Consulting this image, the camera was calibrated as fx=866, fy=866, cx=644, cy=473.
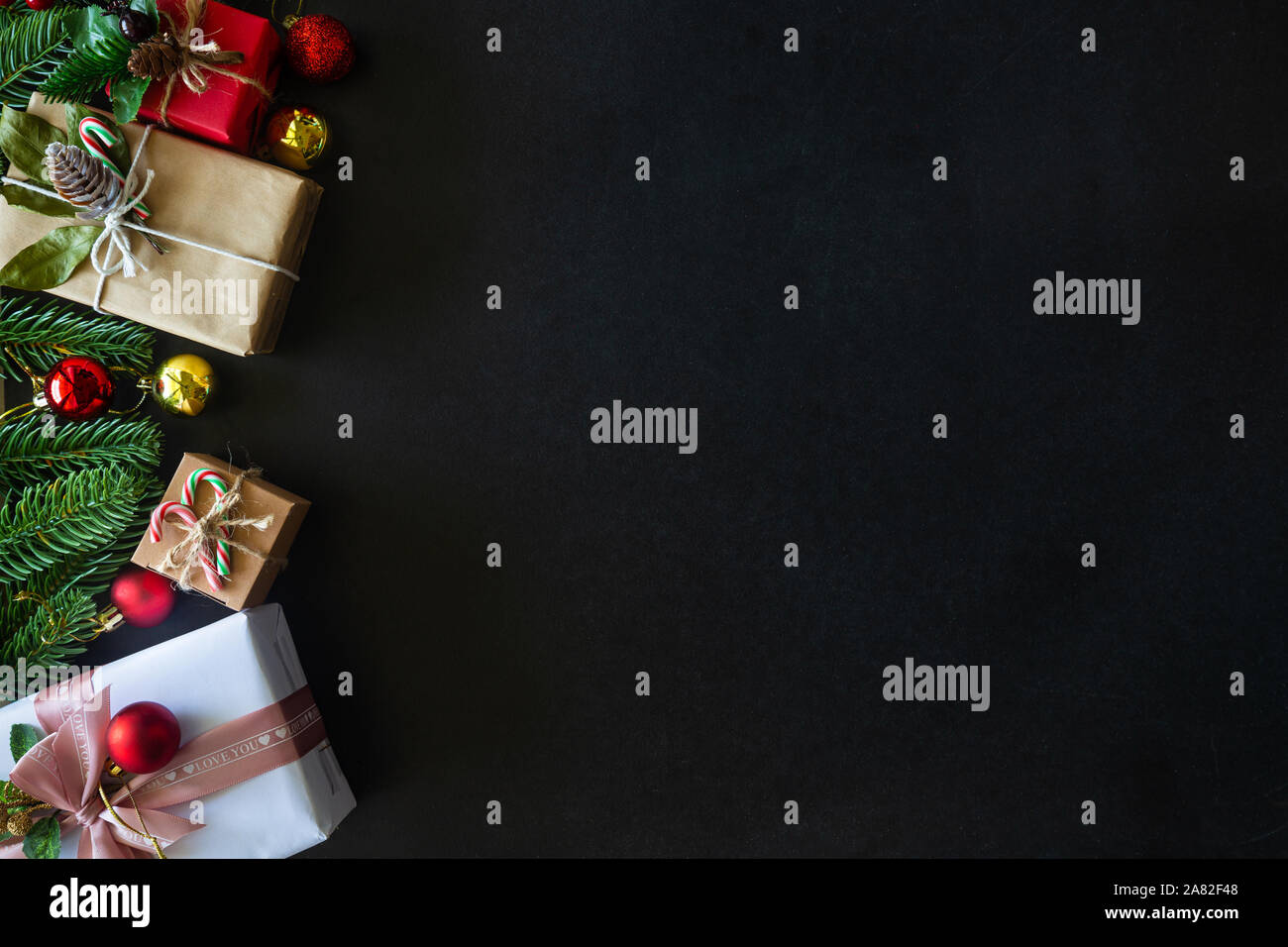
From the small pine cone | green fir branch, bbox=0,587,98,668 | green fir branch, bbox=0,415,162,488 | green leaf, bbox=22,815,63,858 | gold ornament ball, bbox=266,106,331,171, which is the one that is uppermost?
gold ornament ball, bbox=266,106,331,171

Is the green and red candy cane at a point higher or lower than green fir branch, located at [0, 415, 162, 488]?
lower

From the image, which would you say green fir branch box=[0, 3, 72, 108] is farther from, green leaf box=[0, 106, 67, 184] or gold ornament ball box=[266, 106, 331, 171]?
gold ornament ball box=[266, 106, 331, 171]

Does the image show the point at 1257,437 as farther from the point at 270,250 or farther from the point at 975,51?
the point at 270,250

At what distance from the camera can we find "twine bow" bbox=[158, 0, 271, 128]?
67.4 inches

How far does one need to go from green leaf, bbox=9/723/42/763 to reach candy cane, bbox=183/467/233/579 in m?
0.44

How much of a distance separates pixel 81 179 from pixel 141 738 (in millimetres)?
1056

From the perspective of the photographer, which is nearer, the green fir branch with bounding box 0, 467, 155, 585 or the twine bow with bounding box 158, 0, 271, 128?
the green fir branch with bounding box 0, 467, 155, 585

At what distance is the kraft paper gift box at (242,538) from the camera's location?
5.81 ft

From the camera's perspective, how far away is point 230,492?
177cm

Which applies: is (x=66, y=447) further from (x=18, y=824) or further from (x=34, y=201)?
(x=18, y=824)

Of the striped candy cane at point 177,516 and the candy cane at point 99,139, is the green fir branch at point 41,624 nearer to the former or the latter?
the striped candy cane at point 177,516

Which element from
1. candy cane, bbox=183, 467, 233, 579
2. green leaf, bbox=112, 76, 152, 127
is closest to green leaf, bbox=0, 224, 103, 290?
green leaf, bbox=112, 76, 152, 127

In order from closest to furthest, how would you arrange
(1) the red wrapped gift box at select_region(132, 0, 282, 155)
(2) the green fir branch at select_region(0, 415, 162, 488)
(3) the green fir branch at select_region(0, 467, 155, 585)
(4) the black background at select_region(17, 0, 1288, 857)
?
1. (3) the green fir branch at select_region(0, 467, 155, 585)
2. (2) the green fir branch at select_region(0, 415, 162, 488)
3. (1) the red wrapped gift box at select_region(132, 0, 282, 155)
4. (4) the black background at select_region(17, 0, 1288, 857)

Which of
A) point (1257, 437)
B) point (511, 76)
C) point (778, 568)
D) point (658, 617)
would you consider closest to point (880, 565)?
point (778, 568)
